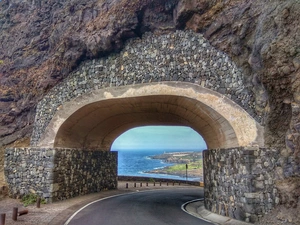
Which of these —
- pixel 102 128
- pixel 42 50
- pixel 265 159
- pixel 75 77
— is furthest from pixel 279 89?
pixel 42 50

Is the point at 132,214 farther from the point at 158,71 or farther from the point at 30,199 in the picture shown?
the point at 158,71

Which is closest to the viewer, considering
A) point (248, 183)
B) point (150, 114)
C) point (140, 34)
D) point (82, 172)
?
point (248, 183)

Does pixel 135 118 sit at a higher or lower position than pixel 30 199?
higher

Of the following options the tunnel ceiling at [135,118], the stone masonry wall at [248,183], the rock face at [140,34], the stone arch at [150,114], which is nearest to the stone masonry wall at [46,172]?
the stone arch at [150,114]

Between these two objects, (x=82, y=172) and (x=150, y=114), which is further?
(x=82, y=172)

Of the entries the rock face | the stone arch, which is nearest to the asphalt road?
the stone arch

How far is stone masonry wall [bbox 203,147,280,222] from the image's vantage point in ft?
37.1

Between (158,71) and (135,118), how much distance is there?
6.35 m

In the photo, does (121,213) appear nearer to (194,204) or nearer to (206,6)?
(194,204)

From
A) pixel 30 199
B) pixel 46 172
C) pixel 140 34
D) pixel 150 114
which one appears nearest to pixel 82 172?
pixel 46 172

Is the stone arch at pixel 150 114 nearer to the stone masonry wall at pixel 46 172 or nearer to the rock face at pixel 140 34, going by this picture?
the stone masonry wall at pixel 46 172

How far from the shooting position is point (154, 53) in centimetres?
1520

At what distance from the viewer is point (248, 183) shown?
1153cm

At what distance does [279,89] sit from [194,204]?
1025 centimetres
